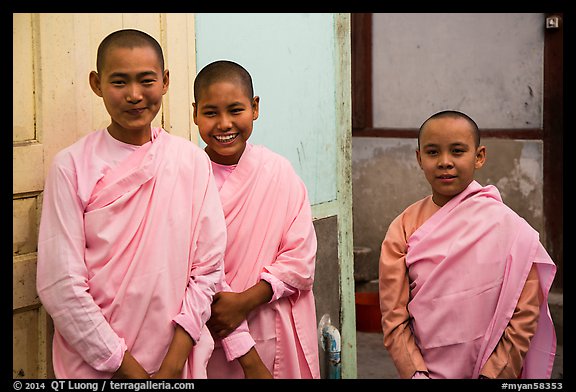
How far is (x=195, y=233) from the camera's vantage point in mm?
2854

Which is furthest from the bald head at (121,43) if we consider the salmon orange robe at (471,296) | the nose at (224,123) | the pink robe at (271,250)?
the salmon orange robe at (471,296)

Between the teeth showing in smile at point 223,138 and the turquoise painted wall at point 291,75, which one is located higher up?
the turquoise painted wall at point 291,75

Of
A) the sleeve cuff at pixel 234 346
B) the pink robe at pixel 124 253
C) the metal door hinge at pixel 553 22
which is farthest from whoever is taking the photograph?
the metal door hinge at pixel 553 22

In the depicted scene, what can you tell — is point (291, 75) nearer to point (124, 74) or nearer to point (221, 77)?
point (221, 77)

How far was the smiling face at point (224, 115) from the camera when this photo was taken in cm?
309

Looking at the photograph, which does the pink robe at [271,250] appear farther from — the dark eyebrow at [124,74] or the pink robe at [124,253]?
the dark eyebrow at [124,74]

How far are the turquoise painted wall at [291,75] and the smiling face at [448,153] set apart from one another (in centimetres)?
93

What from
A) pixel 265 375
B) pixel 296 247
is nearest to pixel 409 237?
pixel 296 247

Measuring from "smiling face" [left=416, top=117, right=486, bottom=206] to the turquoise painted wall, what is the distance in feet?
3.06

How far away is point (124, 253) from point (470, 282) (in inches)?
47.6

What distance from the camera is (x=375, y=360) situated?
6.40 m

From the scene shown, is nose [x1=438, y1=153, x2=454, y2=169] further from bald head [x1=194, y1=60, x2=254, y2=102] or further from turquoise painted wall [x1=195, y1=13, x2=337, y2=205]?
turquoise painted wall [x1=195, y1=13, x2=337, y2=205]
